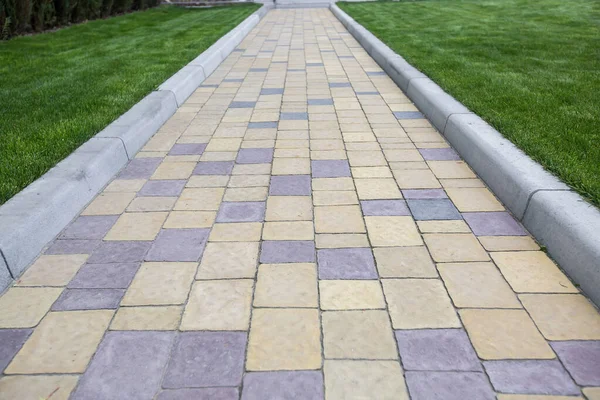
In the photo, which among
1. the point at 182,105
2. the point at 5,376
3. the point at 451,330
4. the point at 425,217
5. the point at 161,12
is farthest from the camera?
the point at 161,12

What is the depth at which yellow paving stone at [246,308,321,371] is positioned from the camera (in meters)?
1.97

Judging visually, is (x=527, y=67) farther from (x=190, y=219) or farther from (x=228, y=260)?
(x=228, y=260)

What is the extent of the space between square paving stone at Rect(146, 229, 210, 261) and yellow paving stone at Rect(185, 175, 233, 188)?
0.70 m

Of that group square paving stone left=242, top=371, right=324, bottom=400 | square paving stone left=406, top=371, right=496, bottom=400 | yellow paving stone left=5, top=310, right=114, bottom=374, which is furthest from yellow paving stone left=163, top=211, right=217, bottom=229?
square paving stone left=406, top=371, right=496, bottom=400

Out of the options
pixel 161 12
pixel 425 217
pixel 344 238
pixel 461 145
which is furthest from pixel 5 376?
pixel 161 12

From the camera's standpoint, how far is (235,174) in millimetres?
3787

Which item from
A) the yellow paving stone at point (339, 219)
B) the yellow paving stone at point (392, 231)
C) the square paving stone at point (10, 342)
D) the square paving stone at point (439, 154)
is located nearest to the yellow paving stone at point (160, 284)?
the square paving stone at point (10, 342)

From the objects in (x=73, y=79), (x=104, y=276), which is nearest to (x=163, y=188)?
(x=104, y=276)

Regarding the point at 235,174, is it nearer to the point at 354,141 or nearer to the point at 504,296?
the point at 354,141

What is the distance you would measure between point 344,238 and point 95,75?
506 centimetres

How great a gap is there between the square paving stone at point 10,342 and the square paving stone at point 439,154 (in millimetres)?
3330

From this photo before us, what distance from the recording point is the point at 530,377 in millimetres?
1881

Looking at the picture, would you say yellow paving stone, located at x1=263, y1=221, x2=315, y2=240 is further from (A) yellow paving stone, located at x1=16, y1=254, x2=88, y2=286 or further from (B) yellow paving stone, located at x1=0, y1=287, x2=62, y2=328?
(B) yellow paving stone, located at x1=0, y1=287, x2=62, y2=328

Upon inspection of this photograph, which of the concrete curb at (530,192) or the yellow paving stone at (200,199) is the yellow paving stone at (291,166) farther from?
the concrete curb at (530,192)
